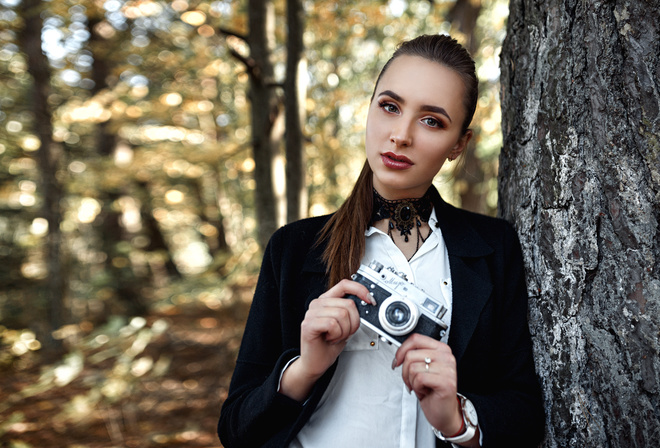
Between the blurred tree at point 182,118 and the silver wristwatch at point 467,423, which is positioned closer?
the silver wristwatch at point 467,423

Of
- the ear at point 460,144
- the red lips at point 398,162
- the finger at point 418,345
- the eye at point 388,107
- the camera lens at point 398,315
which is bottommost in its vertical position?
the finger at point 418,345

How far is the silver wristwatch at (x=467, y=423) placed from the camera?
1313 mm

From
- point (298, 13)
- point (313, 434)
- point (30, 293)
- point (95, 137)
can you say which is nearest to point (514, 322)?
point (313, 434)

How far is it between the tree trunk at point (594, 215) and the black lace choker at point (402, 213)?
369 mm

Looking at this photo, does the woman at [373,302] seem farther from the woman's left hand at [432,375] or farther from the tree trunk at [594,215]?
the tree trunk at [594,215]

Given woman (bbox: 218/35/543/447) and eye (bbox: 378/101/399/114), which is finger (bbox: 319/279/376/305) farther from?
eye (bbox: 378/101/399/114)

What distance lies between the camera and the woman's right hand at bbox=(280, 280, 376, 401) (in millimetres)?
1284

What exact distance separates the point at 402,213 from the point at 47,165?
6.17m

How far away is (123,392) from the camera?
13.9 ft

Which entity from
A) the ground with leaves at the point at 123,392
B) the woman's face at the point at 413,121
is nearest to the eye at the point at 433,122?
the woman's face at the point at 413,121

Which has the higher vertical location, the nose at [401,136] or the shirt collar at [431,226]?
the nose at [401,136]

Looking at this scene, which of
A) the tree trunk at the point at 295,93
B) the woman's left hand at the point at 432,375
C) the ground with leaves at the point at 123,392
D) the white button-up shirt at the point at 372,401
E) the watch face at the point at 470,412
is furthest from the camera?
the ground with leaves at the point at 123,392

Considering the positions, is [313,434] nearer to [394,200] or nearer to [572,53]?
[394,200]

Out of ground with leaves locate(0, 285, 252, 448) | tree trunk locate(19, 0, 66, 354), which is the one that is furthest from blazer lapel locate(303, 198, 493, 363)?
tree trunk locate(19, 0, 66, 354)
